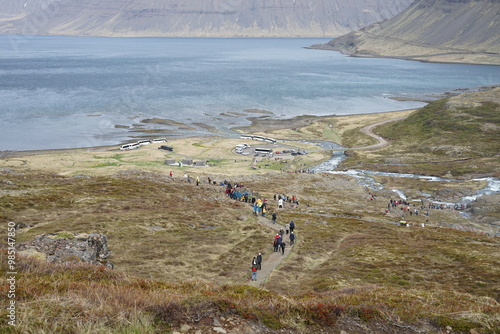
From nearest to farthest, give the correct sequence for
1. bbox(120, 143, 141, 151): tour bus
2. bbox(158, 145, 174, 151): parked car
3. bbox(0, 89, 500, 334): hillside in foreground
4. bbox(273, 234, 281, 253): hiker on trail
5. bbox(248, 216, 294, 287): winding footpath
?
bbox(0, 89, 500, 334): hillside in foreground < bbox(248, 216, 294, 287): winding footpath < bbox(273, 234, 281, 253): hiker on trail < bbox(158, 145, 174, 151): parked car < bbox(120, 143, 141, 151): tour bus

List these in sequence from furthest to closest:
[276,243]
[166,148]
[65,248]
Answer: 1. [166,148]
2. [276,243]
3. [65,248]

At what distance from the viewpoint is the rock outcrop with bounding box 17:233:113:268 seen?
72.8 ft

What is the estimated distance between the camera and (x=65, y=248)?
23078 millimetres

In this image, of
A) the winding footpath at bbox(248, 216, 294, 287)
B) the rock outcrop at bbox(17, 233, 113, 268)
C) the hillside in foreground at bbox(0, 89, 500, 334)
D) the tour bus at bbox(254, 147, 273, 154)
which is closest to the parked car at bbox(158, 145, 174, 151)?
the hillside in foreground at bbox(0, 89, 500, 334)

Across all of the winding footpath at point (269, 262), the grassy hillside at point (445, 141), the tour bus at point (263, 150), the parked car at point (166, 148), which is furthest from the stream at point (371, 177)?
the winding footpath at point (269, 262)

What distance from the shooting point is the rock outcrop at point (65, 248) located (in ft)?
72.8

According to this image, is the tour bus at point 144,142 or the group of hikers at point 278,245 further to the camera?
the tour bus at point 144,142

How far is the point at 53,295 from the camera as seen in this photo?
Result: 12.6 metres

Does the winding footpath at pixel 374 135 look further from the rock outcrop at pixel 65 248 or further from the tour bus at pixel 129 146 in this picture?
the rock outcrop at pixel 65 248

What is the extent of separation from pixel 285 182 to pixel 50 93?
5462 inches

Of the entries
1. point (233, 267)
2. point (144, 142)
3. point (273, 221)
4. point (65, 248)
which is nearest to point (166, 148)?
point (144, 142)

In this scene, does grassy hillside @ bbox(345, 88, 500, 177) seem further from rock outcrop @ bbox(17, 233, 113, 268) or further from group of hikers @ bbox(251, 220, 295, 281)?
rock outcrop @ bbox(17, 233, 113, 268)

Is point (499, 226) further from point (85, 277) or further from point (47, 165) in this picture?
point (47, 165)

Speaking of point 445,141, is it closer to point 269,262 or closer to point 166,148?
point 166,148
